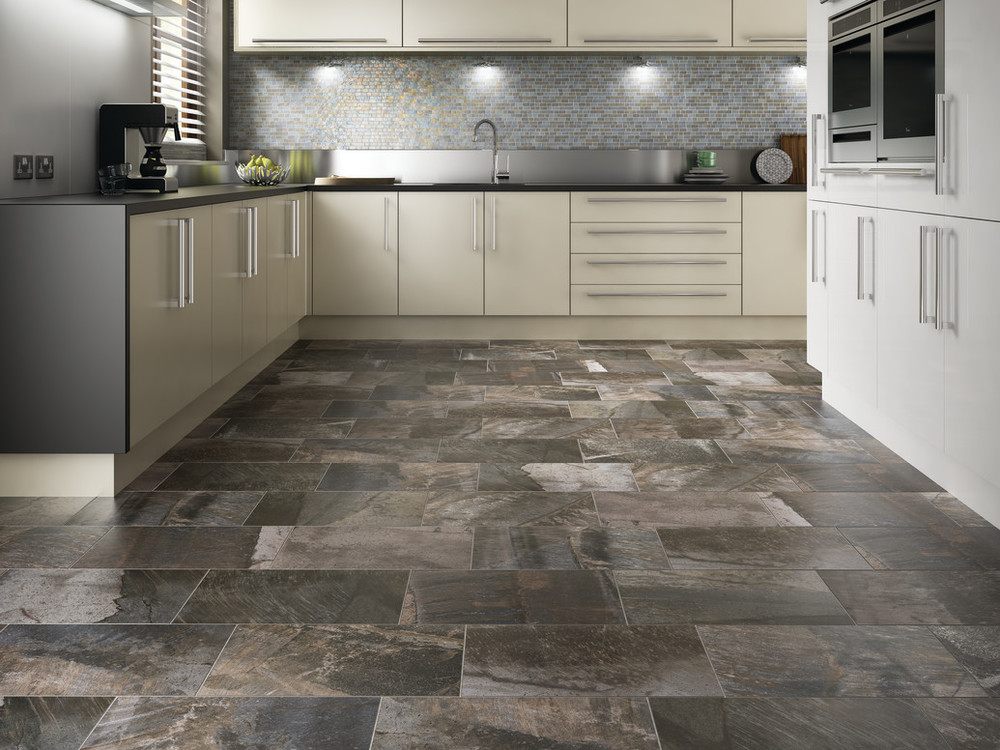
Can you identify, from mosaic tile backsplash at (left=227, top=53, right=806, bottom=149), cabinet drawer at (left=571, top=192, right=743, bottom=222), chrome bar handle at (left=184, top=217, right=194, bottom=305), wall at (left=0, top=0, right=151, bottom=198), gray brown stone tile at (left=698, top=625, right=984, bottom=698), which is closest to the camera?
gray brown stone tile at (left=698, top=625, right=984, bottom=698)

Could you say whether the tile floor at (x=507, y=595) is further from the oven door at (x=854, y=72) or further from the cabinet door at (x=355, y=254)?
the cabinet door at (x=355, y=254)

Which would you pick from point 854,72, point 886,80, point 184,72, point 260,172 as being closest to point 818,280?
point 854,72

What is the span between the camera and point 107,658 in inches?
73.0

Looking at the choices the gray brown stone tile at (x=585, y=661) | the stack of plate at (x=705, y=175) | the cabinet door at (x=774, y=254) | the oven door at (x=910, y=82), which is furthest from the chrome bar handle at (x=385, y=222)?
the gray brown stone tile at (x=585, y=661)

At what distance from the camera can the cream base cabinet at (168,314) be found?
9.46ft

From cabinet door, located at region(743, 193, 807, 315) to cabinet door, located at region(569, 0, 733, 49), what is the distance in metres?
0.98

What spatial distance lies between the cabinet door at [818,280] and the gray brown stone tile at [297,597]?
7.48 feet

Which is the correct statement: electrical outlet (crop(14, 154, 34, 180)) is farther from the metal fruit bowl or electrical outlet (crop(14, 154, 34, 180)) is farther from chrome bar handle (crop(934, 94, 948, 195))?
chrome bar handle (crop(934, 94, 948, 195))

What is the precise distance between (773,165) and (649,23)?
1128mm

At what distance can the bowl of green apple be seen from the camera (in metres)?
5.73

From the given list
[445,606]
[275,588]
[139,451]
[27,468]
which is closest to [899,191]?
[445,606]

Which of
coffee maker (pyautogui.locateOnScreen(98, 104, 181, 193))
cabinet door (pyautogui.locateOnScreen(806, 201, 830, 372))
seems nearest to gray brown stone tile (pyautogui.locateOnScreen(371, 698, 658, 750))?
cabinet door (pyautogui.locateOnScreen(806, 201, 830, 372))

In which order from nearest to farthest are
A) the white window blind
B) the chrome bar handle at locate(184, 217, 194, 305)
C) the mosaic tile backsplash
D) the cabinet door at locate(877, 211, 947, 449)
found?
the cabinet door at locate(877, 211, 947, 449) → the chrome bar handle at locate(184, 217, 194, 305) → the white window blind → the mosaic tile backsplash

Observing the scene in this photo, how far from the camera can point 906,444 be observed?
10.7ft
